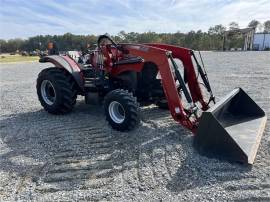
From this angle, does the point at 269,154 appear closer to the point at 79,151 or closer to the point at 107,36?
the point at 79,151

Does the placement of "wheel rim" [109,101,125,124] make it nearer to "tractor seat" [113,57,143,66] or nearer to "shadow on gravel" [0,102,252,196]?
"shadow on gravel" [0,102,252,196]

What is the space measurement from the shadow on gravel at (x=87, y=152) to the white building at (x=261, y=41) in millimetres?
65507

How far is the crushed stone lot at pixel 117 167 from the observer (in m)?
3.10

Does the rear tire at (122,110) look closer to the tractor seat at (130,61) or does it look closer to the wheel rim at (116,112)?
the wheel rim at (116,112)

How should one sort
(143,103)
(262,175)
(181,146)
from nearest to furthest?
1. (262,175)
2. (181,146)
3. (143,103)

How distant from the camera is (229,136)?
11.7ft

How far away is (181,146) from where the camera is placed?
425 centimetres

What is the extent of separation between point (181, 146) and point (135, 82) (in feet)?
6.26

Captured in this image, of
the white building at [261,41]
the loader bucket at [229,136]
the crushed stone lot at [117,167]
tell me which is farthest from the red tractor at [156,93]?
the white building at [261,41]

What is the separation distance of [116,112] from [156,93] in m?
1.06

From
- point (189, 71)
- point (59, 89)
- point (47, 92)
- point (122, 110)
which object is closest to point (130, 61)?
point (122, 110)

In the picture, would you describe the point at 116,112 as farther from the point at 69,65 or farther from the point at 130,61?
the point at 69,65

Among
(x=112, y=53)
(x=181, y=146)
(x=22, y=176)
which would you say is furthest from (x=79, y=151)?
(x=112, y=53)

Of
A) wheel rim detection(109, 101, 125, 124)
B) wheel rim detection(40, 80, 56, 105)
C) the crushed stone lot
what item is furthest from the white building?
wheel rim detection(109, 101, 125, 124)
